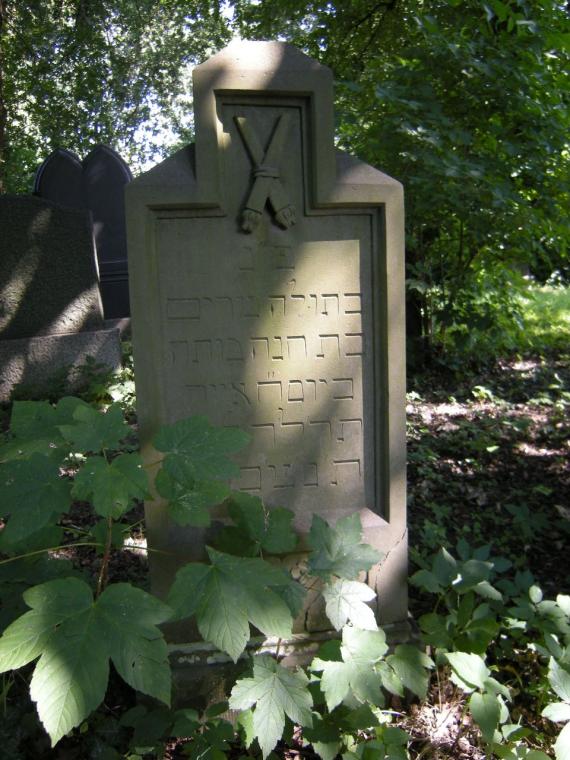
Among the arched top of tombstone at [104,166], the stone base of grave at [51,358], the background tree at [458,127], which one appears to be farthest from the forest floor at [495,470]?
the arched top of tombstone at [104,166]

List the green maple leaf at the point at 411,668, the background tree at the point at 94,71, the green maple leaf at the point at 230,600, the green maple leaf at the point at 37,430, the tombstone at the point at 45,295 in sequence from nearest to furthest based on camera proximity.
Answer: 1. the green maple leaf at the point at 230,600
2. the green maple leaf at the point at 37,430
3. the green maple leaf at the point at 411,668
4. the tombstone at the point at 45,295
5. the background tree at the point at 94,71

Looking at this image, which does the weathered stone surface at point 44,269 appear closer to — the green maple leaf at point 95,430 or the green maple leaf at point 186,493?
the green maple leaf at point 95,430

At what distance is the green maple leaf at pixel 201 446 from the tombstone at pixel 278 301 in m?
0.55

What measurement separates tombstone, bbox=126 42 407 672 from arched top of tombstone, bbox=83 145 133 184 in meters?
6.78

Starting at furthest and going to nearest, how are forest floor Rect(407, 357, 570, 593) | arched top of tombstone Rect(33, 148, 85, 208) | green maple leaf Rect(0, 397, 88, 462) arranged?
1. arched top of tombstone Rect(33, 148, 85, 208)
2. forest floor Rect(407, 357, 570, 593)
3. green maple leaf Rect(0, 397, 88, 462)

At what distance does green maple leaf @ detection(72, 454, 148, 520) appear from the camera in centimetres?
144

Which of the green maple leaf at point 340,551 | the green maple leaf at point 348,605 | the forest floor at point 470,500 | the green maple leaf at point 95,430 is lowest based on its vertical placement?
the forest floor at point 470,500

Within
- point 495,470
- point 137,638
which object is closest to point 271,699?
point 137,638

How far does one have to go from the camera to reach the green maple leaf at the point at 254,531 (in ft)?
6.32

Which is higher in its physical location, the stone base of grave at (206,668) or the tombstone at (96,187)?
the tombstone at (96,187)

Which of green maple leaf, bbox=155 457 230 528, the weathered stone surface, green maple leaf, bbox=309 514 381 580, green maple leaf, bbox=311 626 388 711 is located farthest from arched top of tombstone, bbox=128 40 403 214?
the weathered stone surface

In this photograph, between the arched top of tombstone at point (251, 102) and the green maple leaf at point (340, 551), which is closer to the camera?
the green maple leaf at point (340, 551)

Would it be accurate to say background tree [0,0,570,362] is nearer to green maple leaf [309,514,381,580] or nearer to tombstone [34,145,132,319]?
tombstone [34,145,132,319]

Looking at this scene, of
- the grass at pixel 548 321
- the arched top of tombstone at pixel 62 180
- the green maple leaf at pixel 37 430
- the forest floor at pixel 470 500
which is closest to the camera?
the green maple leaf at pixel 37 430
